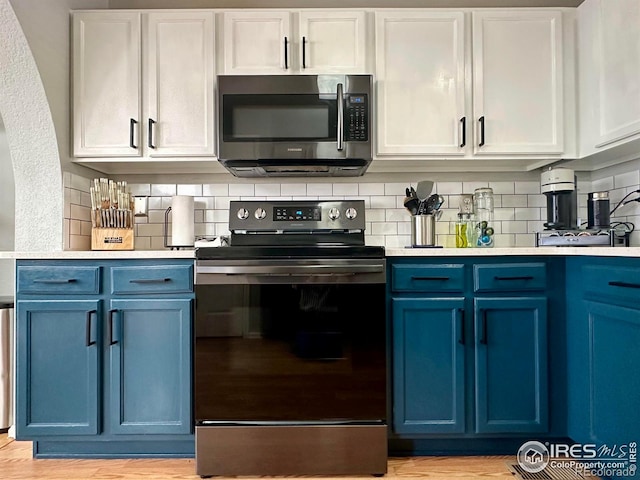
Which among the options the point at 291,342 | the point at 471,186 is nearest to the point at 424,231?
the point at 471,186

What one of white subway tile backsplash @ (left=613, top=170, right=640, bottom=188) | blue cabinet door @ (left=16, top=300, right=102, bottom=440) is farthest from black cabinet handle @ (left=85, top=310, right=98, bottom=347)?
white subway tile backsplash @ (left=613, top=170, right=640, bottom=188)

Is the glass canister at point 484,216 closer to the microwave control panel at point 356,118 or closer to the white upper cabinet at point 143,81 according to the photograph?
the microwave control panel at point 356,118

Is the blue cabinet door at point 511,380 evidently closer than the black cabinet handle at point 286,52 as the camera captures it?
Yes

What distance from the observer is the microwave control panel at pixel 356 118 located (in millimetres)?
2078

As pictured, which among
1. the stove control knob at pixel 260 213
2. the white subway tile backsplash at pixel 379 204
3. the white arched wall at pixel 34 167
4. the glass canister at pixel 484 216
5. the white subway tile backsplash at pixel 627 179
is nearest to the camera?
the white arched wall at pixel 34 167

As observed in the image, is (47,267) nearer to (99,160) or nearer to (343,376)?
(99,160)

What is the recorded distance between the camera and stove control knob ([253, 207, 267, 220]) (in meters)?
2.22

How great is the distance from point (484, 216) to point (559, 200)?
1.24ft


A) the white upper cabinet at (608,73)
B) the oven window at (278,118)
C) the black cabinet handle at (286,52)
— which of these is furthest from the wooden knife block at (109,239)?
the white upper cabinet at (608,73)

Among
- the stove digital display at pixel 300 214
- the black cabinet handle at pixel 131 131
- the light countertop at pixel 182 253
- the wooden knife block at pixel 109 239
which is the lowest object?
the light countertop at pixel 182 253

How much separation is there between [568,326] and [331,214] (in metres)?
1.18

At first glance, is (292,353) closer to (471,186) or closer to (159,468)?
(159,468)

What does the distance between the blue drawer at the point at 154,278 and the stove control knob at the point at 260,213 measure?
482 millimetres

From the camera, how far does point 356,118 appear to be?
2.09 metres
